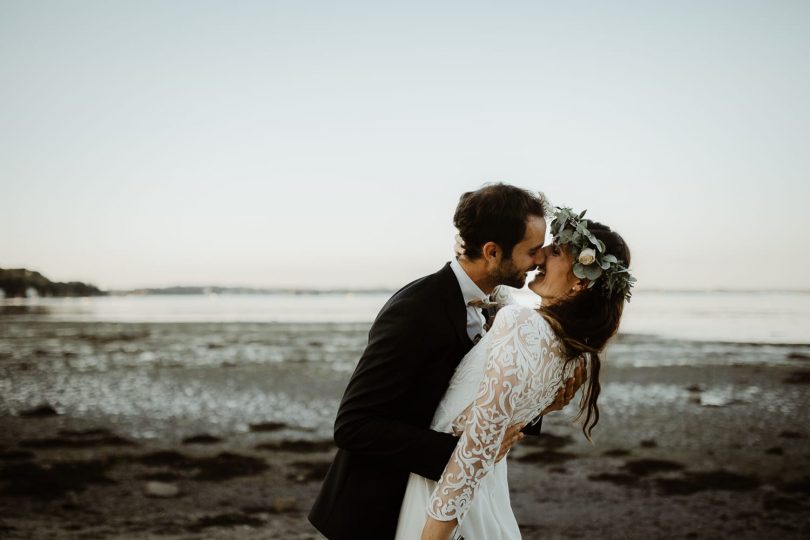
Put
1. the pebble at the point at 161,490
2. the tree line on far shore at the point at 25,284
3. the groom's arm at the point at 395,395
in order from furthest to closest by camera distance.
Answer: the tree line on far shore at the point at 25,284
the pebble at the point at 161,490
the groom's arm at the point at 395,395

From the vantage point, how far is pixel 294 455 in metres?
11.2

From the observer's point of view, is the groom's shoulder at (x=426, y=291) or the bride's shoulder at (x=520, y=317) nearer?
the bride's shoulder at (x=520, y=317)

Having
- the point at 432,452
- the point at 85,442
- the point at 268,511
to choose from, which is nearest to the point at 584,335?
the point at 432,452

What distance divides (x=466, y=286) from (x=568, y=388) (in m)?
0.66

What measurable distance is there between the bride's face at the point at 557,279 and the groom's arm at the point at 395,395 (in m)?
0.55

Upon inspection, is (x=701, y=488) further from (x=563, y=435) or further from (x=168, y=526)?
(x=168, y=526)

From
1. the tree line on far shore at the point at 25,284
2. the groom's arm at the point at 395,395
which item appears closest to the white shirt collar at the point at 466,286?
the groom's arm at the point at 395,395

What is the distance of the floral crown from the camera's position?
9.35 feet

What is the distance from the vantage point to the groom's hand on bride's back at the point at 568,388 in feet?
9.46

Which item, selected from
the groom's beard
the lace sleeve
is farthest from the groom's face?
the lace sleeve

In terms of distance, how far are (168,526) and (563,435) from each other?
766 centimetres

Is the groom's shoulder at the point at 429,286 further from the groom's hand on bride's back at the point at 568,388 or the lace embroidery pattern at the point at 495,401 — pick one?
the groom's hand on bride's back at the point at 568,388

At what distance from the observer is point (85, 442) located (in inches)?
469

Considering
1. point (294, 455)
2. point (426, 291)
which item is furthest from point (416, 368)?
point (294, 455)
